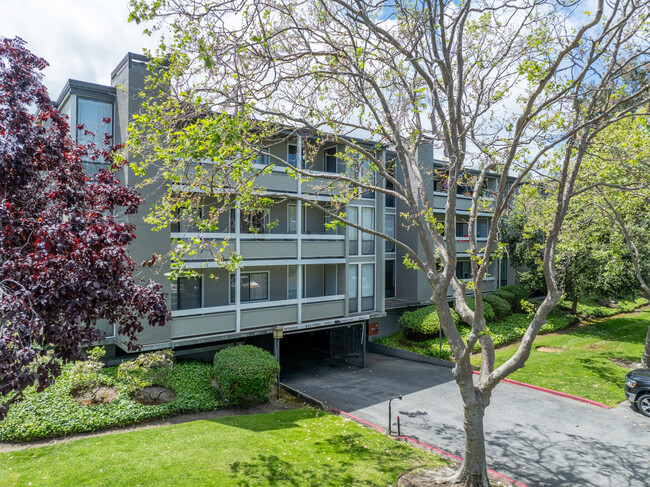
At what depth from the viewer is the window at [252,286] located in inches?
706

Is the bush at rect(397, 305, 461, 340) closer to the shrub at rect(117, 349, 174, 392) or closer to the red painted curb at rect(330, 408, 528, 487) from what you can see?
the red painted curb at rect(330, 408, 528, 487)

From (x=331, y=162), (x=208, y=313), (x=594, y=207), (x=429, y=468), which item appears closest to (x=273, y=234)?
(x=208, y=313)

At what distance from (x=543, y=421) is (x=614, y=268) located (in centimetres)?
859

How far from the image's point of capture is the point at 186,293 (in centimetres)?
1647

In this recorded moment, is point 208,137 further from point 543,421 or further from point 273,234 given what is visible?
point 543,421

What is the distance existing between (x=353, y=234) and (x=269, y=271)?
15.0 feet

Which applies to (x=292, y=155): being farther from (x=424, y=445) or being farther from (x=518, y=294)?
(x=518, y=294)

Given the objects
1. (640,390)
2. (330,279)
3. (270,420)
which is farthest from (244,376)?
(640,390)

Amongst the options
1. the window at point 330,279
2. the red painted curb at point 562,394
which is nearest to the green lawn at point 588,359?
the red painted curb at point 562,394

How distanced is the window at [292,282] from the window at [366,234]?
12.5ft

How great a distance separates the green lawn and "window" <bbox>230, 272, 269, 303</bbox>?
10415mm

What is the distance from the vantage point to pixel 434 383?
17.7m

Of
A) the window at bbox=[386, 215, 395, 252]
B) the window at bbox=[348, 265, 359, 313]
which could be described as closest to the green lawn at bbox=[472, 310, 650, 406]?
the window at bbox=[348, 265, 359, 313]

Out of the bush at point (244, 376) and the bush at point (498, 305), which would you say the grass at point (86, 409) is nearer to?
the bush at point (244, 376)
